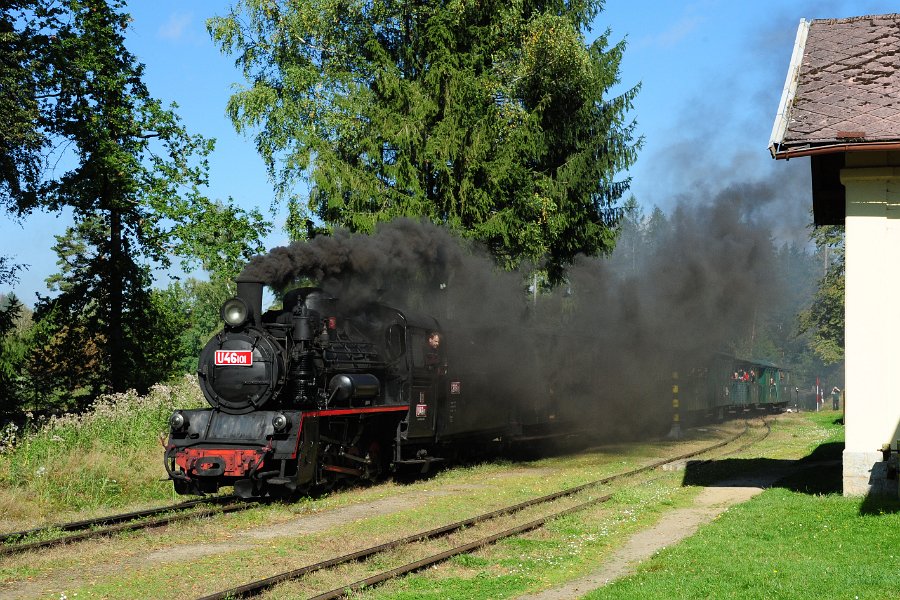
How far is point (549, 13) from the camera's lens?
950 inches

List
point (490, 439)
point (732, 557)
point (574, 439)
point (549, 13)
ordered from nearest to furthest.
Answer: point (732, 557) → point (490, 439) → point (549, 13) → point (574, 439)

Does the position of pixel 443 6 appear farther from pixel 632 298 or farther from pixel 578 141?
pixel 632 298

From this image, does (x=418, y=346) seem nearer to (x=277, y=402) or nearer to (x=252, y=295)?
(x=277, y=402)

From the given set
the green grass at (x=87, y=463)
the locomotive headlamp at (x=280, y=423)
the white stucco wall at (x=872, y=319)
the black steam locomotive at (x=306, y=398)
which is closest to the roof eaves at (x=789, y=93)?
the white stucco wall at (x=872, y=319)

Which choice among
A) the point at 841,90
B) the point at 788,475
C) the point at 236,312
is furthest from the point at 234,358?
the point at 788,475

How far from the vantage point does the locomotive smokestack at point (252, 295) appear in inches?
510

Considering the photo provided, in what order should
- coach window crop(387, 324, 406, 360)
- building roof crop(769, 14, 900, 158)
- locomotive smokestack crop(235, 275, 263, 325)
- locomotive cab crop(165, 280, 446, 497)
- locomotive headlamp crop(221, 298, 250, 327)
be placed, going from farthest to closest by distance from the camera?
coach window crop(387, 324, 406, 360) → locomotive smokestack crop(235, 275, 263, 325) → locomotive headlamp crop(221, 298, 250, 327) → locomotive cab crop(165, 280, 446, 497) → building roof crop(769, 14, 900, 158)

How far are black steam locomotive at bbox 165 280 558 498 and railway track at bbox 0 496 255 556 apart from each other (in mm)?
375

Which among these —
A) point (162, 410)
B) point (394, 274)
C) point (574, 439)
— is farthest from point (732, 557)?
point (574, 439)

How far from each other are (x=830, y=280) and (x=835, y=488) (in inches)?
1709

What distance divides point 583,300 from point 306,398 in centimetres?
1819

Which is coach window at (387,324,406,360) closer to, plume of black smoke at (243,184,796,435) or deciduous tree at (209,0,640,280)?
plume of black smoke at (243,184,796,435)

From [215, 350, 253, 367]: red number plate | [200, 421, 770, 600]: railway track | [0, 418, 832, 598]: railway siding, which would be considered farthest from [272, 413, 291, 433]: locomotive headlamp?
[200, 421, 770, 600]: railway track

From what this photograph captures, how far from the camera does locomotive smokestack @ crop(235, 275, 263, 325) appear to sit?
42.5 feet
